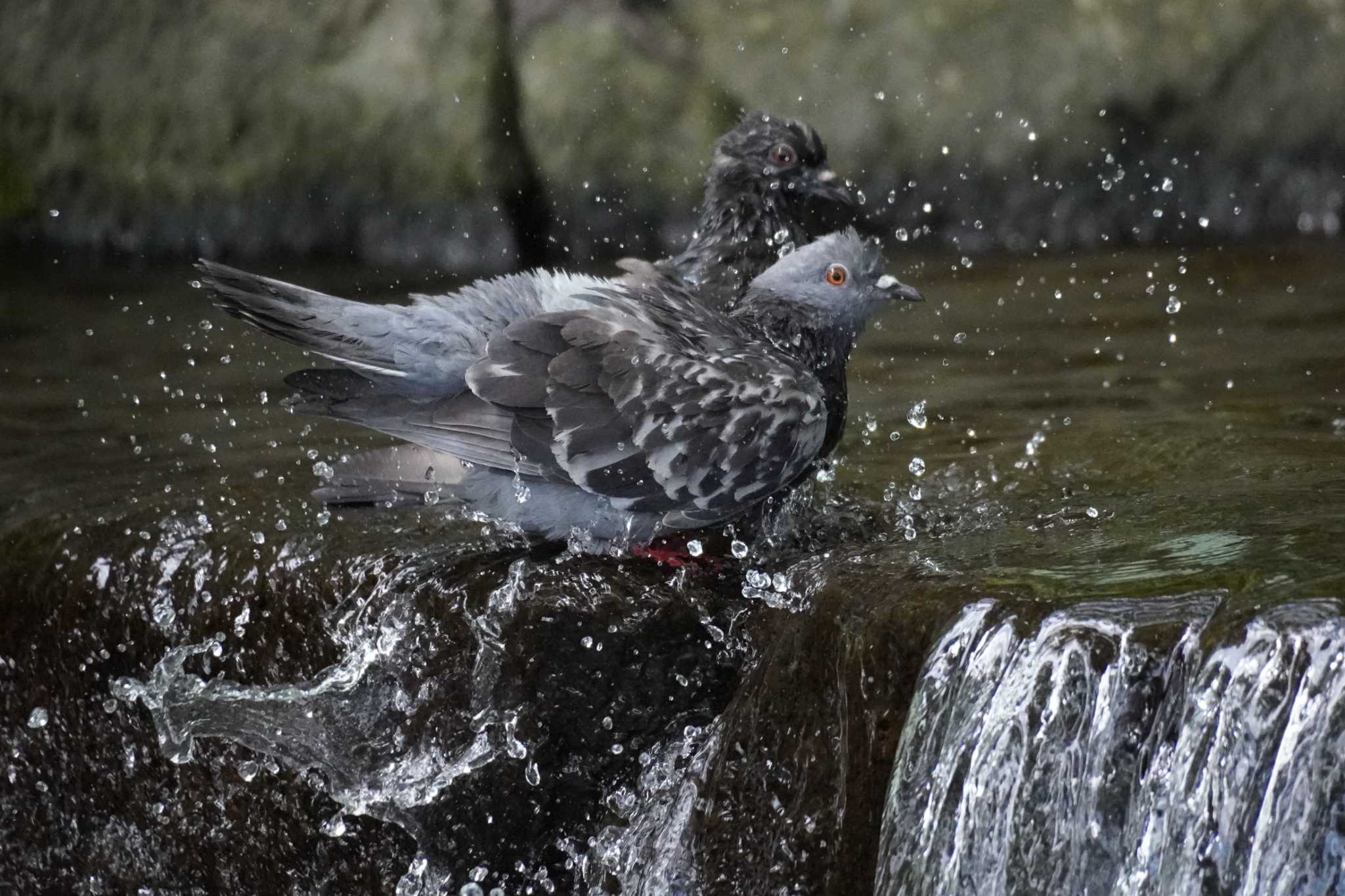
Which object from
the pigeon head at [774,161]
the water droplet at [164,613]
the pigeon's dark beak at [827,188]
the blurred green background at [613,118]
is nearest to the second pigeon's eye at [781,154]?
the pigeon head at [774,161]

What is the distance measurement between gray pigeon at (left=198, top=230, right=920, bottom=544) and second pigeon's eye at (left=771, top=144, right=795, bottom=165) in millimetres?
1300

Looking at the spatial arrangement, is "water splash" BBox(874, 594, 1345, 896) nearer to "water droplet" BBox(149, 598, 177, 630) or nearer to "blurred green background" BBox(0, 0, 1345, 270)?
"water droplet" BBox(149, 598, 177, 630)

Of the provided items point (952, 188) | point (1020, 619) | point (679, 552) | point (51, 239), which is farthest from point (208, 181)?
point (1020, 619)

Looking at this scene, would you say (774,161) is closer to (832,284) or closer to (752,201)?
(752,201)

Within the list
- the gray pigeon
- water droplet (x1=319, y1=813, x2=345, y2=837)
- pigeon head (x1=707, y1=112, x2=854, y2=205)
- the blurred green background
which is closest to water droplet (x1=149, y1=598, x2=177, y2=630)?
the gray pigeon

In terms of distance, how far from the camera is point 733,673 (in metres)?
3.39

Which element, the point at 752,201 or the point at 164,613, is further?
the point at 752,201

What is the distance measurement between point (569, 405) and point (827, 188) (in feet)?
5.49

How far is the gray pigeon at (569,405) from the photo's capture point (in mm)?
3605

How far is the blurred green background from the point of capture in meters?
8.58

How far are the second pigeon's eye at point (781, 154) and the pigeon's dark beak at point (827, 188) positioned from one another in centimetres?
10

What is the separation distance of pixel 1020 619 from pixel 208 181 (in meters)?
7.66

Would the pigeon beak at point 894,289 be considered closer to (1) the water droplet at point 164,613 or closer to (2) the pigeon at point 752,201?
(2) the pigeon at point 752,201

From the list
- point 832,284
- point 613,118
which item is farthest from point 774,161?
point 613,118
